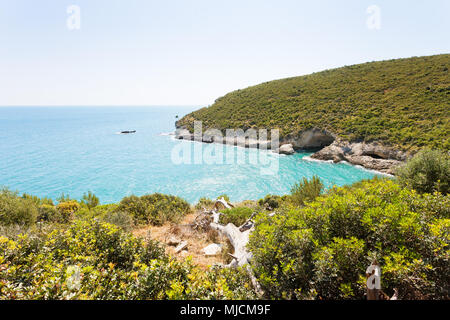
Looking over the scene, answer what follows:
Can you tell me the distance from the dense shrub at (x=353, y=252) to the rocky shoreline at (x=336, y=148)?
2436 centimetres

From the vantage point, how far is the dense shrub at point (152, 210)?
9.14 metres

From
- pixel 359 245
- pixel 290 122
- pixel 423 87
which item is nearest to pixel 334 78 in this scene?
pixel 423 87

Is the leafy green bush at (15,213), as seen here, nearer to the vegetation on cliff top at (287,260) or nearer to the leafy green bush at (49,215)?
the leafy green bush at (49,215)

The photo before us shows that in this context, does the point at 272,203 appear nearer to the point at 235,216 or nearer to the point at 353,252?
the point at 235,216

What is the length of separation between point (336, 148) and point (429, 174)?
22.8 metres

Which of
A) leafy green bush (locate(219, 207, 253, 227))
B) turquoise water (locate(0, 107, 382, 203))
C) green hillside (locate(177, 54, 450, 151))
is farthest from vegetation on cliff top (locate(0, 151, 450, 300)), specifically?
green hillside (locate(177, 54, 450, 151))

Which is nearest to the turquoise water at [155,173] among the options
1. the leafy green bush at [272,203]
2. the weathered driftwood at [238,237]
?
the leafy green bush at [272,203]

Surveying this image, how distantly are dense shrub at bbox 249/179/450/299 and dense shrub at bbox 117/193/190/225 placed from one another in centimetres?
693

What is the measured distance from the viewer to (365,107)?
3450 cm

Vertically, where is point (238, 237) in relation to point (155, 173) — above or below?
above

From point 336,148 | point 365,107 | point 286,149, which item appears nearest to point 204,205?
point 286,149

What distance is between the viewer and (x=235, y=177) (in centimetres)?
2483

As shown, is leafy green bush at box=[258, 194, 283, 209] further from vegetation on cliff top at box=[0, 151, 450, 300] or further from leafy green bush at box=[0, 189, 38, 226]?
leafy green bush at box=[0, 189, 38, 226]
